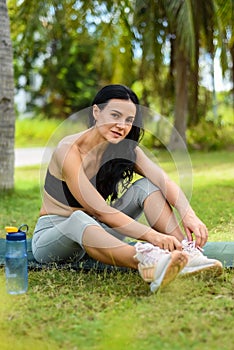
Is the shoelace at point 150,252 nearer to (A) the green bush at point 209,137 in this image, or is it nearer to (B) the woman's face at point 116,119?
(B) the woman's face at point 116,119

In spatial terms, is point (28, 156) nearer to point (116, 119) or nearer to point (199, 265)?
point (116, 119)

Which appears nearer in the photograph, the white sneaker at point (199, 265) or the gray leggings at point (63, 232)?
the white sneaker at point (199, 265)

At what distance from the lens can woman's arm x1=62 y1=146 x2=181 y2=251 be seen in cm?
292

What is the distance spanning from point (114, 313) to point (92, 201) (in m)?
0.65

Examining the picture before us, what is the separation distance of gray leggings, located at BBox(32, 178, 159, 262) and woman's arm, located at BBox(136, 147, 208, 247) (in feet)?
0.18

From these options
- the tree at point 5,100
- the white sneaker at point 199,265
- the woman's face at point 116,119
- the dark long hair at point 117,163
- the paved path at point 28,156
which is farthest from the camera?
the paved path at point 28,156

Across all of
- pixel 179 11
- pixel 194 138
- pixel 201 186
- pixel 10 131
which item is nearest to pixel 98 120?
pixel 10 131

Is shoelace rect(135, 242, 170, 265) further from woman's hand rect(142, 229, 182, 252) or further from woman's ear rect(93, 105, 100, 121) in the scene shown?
woman's ear rect(93, 105, 100, 121)

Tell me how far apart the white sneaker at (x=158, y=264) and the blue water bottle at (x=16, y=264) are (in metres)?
0.54

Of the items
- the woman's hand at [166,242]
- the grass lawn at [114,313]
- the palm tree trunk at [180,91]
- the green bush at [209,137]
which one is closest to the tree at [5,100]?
the grass lawn at [114,313]

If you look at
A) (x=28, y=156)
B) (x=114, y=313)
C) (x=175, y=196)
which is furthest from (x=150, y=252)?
(x=28, y=156)

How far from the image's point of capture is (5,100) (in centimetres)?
623

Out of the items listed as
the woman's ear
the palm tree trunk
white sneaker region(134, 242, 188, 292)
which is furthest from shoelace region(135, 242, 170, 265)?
the palm tree trunk

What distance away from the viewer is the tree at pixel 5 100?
6.22m
